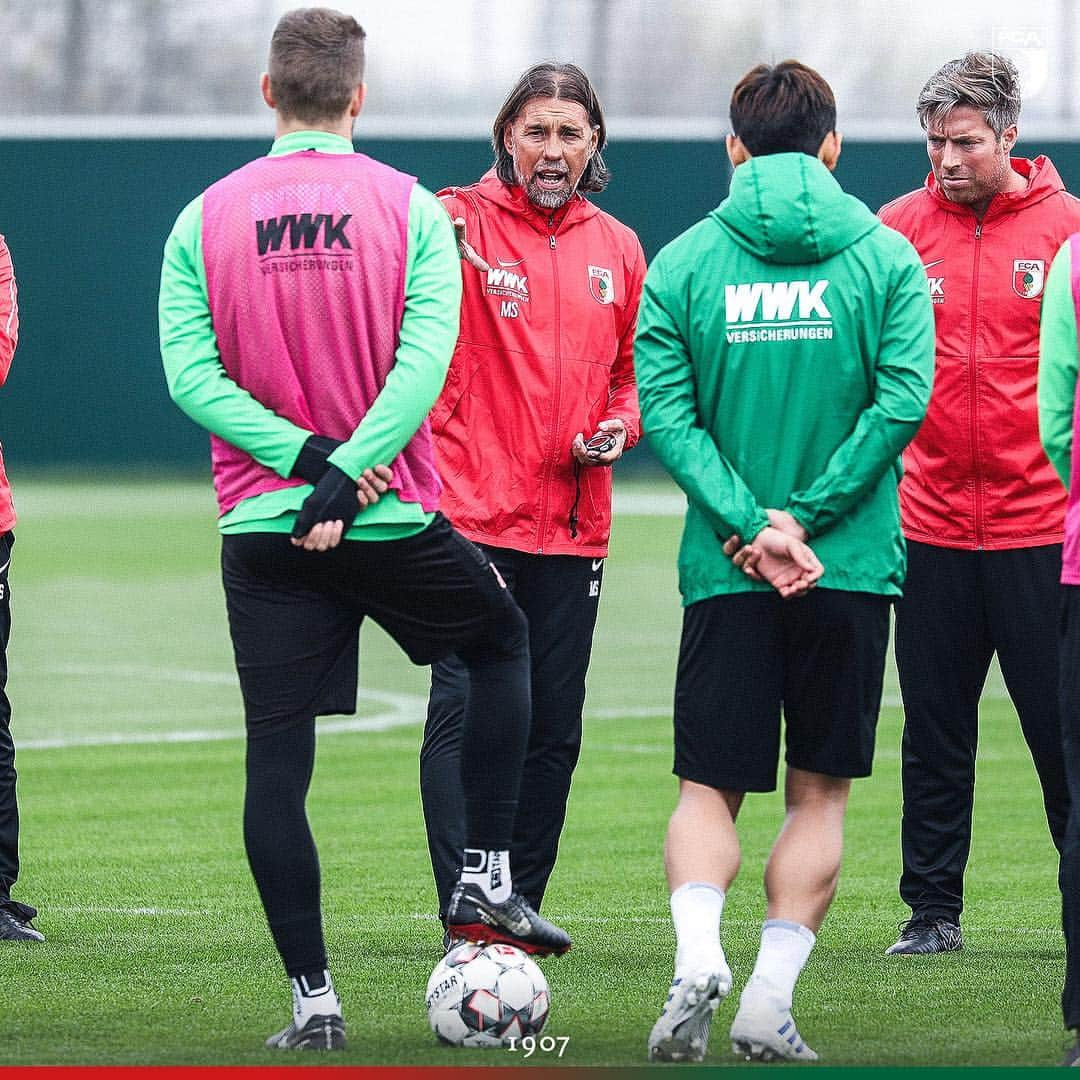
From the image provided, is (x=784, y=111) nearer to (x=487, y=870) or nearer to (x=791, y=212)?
(x=791, y=212)

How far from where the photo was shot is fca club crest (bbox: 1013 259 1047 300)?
5348mm

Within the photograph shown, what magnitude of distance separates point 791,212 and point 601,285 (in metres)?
1.32

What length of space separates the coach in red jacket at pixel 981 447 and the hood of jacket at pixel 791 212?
125 centimetres

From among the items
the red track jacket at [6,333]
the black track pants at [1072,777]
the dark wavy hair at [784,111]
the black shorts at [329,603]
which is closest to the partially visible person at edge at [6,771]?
the red track jacket at [6,333]

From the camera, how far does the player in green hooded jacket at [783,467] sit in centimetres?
412

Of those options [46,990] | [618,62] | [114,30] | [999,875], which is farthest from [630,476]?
[46,990]

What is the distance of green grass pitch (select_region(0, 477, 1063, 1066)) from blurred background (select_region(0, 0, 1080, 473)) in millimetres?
12207

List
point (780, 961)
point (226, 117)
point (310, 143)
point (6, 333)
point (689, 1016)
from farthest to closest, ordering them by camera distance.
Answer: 1. point (226, 117)
2. point (6, 333)
3. point (310, 143)
4. point (780, 961)
5. point (689, 1016)

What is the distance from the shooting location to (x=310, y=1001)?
4117mm

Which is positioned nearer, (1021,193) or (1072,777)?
(1072,777)

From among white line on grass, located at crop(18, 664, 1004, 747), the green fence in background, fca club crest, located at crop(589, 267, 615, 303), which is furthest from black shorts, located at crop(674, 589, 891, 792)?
the green fence in background

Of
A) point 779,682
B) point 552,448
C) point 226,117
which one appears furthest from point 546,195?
point 226,117

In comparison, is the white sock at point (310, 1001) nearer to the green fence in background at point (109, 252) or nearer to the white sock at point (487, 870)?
the white sock at point (487, 870)

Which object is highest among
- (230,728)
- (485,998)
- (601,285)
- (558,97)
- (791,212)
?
(558,97)
